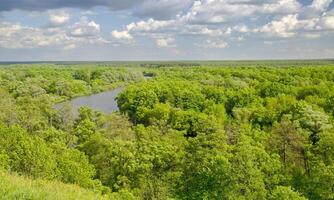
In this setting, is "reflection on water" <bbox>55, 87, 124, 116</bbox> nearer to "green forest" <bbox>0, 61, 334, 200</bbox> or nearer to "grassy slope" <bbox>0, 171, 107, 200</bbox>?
"green forest" <bbox>0, 61, 334, 200</bbox>

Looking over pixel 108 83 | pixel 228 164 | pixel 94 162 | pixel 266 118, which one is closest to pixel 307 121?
pixel 266 118

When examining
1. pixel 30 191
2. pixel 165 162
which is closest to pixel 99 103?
pixel 165 162

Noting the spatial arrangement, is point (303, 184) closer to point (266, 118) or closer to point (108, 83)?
point (266, 118)

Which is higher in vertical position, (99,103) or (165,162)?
(165,162)

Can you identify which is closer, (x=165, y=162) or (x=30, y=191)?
(x=30, y=191)

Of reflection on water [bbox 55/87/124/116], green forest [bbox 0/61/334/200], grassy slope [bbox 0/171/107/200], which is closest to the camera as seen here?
grassy slope [bbox 0/171/107/200]

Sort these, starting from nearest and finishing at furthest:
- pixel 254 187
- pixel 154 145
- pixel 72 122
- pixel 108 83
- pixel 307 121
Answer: pixel 254 187
pixel 154 145
pixel 307 121
pixel 72 122
pixel 108 83

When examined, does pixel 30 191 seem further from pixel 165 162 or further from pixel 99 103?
pixel 99 103

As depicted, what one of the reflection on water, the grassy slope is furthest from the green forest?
the reflection on water

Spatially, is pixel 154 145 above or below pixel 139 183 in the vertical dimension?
above

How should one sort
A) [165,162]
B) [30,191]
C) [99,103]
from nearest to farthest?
[30,191] < [165,162] < [99,103]

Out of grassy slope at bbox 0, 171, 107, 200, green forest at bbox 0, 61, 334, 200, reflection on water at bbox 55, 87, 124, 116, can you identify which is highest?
grassy slope at bbox 0, 171, 107, 200
